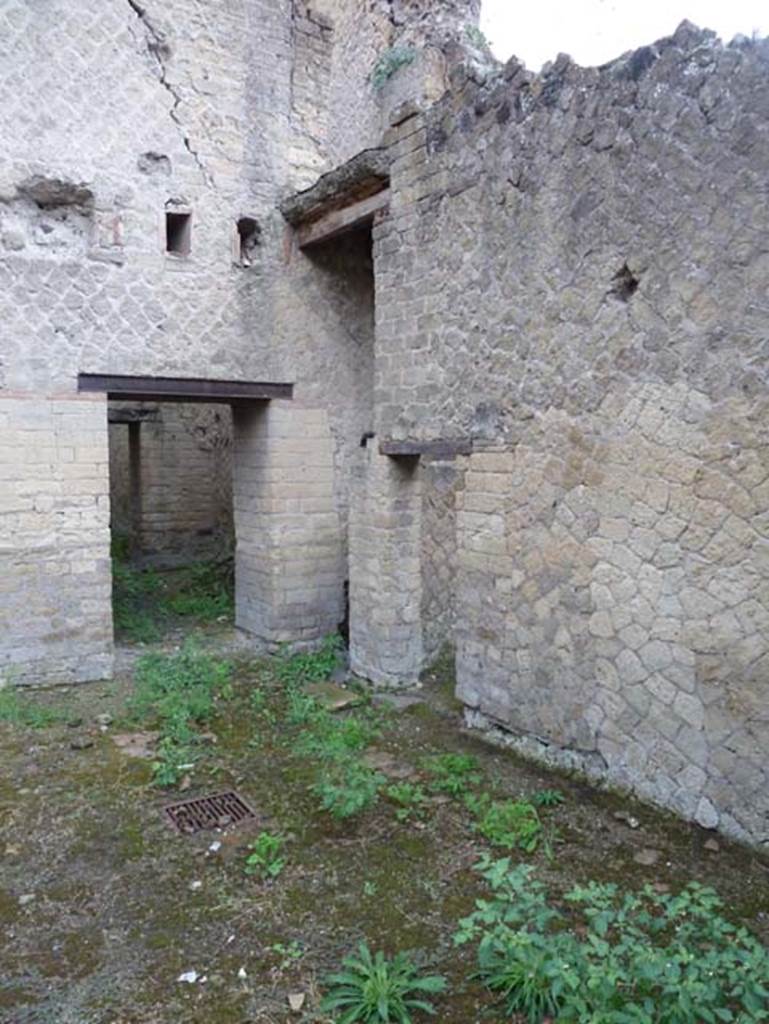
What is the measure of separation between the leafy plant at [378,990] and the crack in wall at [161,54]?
6731 mm

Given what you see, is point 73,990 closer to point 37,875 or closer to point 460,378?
point 37,875

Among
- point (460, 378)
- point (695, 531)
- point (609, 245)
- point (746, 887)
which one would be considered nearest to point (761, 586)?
point (695, 531)

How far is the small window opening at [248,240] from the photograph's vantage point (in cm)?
779

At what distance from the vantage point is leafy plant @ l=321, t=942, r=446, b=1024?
9.68 feet

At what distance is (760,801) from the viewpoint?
4062 mm

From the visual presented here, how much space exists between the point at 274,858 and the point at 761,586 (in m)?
2.83

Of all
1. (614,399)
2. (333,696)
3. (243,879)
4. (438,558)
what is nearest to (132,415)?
(438,558)

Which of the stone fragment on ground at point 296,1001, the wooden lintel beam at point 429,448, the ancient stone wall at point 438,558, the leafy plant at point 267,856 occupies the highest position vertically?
the wooden lintel beam at point 429,448

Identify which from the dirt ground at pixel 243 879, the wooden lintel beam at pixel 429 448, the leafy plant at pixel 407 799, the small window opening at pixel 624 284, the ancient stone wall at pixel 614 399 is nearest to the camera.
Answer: the dirt ground at pixel 243 879

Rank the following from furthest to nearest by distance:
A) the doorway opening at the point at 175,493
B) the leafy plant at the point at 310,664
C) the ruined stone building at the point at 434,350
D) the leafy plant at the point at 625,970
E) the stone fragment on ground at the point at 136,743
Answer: the doorway opening at the point at 175,493
the leafy plant at the point at 310,664
the stone fragment on ground at the point at 136,743
the ruined stone building at the point at 434,350
the leafy plant at the point at 625,970

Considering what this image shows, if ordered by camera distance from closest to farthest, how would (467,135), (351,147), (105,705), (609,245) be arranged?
(609,245)
(467,135)
(105,705)
(351,147)

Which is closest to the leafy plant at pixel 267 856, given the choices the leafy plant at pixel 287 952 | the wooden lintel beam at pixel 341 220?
the leafy plant at pixel 287 952

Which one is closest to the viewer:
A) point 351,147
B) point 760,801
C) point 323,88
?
point 760,801

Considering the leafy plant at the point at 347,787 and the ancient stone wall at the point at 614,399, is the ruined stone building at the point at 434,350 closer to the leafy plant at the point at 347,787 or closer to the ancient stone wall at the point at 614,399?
the ancient stone wall at the point at 614,399
